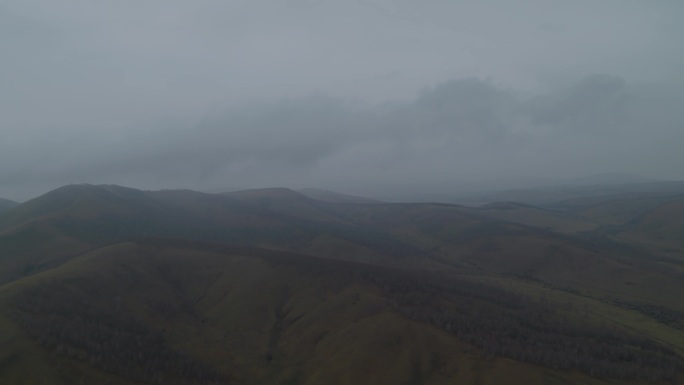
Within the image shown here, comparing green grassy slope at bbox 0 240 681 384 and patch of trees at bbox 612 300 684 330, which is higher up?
green grassy slope at bbox 0 240 681 384

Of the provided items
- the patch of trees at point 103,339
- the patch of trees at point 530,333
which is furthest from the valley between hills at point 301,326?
the patch of trees at point 530,333

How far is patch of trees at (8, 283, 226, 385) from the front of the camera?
96.5m

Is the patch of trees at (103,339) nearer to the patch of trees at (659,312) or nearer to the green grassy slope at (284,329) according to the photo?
the green grassy slope at (284,329)

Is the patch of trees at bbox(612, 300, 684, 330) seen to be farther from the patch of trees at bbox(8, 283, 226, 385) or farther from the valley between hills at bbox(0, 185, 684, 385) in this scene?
the patch of trees at bbox(8, 283, 226, 385)

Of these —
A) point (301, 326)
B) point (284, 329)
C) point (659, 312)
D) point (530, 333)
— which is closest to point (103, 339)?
point (284, 329)

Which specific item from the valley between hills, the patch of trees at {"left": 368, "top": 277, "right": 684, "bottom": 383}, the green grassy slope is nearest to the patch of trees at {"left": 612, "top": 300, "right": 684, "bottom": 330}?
the valley between hills

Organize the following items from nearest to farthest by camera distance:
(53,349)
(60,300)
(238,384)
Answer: (53,349) → (238,384) → (60,300)

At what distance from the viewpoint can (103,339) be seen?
10731 cm

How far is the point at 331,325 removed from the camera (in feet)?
420

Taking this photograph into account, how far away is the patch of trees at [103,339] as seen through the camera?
9650cm

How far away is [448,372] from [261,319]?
205 ft

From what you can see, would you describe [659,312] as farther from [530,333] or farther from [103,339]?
[103,339]

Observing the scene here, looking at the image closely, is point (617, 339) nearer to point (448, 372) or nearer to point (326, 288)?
point (448, 372)

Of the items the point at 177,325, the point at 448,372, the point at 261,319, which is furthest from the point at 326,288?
the point at 448,372
